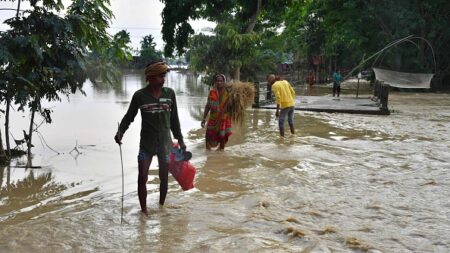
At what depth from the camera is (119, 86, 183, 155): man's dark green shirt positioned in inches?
180

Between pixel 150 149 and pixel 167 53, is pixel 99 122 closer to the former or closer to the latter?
pixel 167 53

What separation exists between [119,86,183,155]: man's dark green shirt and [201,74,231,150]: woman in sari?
3.26 m

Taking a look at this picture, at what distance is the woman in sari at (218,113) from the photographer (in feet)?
26.3

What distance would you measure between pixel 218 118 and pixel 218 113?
0.33 feet

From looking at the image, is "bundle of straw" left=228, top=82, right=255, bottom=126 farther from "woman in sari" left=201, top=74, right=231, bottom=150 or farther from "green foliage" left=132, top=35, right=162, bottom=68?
"green foliage" left=132, top=35, right=162, bottom=68

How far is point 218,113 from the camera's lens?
815 cm

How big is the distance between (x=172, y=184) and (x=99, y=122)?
8.67 metres

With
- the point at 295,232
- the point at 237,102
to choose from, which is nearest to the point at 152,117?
the point at 295,232

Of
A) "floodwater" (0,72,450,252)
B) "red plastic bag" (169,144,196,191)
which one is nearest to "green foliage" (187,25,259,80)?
"floodwater" (0,72,450,252)

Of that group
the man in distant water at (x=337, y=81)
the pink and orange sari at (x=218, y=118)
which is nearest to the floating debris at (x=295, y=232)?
the pink and orange sari at (x=218, y=118)

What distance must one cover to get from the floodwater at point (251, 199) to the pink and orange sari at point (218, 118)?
346 millimetres

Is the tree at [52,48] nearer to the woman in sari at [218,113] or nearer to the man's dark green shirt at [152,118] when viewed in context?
the woman in sari at [218,113]

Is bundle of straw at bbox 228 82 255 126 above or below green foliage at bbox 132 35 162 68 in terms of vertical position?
below

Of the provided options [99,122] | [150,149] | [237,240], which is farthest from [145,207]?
[99,122]
